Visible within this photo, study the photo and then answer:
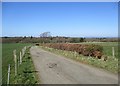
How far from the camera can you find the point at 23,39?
157125 millimetres

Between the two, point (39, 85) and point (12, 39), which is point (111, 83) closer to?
point (39, 85)

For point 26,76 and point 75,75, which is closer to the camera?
point 26,76

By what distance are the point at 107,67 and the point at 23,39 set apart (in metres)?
142

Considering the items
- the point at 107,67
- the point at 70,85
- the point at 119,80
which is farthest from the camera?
the point at 107,67

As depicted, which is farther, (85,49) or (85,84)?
(85,49)

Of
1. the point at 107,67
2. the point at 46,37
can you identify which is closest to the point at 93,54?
the point at 107,67

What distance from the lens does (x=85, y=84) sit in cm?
1154

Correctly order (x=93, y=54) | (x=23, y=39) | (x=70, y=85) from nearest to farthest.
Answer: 1. (x=70, y=85)
2. (x=93, y=54)
3. (x=23, y=39)

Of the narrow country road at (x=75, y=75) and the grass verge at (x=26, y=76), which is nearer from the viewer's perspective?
the narrow country road at (x=75, y=75)

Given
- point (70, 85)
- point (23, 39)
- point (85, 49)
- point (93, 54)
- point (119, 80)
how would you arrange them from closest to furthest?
point (70, 85) → point (119, 80) → point (93, 54) → point (85, 49) → point (23, 39)

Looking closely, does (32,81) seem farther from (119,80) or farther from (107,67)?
(107,67)

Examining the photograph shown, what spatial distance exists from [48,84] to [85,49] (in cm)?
1770

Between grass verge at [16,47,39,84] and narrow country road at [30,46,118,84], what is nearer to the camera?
narrow country road at [30,46,118,84]

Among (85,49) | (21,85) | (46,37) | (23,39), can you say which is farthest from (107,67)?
(23,39)
